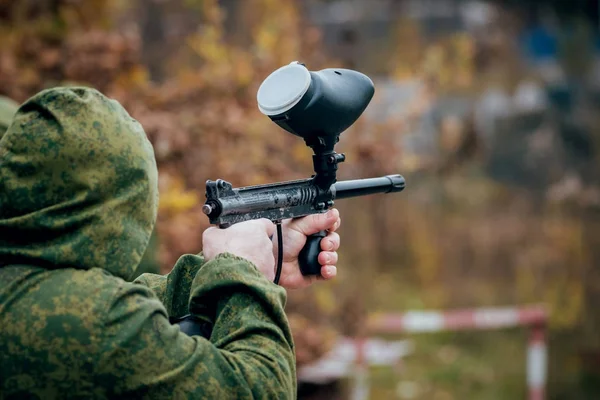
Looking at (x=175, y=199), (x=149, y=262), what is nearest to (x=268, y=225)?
(x=149, y=262)

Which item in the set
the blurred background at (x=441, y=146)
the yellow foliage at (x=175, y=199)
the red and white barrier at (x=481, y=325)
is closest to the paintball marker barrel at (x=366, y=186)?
the yellow foliage at (x=175, y=199)

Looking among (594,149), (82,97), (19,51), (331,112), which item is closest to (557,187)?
(594,149)

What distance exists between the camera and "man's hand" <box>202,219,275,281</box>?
1.78 meters

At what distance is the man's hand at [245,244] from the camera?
178 cm

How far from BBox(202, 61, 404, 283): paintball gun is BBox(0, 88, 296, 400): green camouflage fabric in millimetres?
248

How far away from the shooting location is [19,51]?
525 cm

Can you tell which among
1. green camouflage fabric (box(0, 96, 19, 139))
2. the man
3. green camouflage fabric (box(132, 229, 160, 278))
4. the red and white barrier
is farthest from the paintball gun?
the red and white barrier

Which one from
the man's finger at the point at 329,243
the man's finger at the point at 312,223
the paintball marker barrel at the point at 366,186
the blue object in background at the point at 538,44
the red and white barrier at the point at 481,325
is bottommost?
the red and white barrier at the point at 481,325

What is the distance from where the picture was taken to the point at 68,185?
152 cm

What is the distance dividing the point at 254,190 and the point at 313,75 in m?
0.29

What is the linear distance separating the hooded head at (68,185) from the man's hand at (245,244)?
242 mm

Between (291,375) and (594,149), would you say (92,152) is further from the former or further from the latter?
(594,149)

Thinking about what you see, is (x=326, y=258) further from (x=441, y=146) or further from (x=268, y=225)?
(x=441, y=146)

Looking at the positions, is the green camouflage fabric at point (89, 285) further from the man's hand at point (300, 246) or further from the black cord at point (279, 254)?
the man's hand at point (300, 246)
